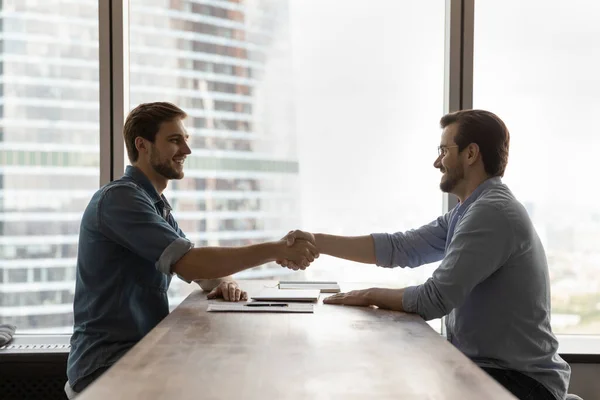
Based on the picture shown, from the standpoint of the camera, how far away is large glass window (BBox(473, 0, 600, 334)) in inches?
123

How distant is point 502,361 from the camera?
6.53 feet

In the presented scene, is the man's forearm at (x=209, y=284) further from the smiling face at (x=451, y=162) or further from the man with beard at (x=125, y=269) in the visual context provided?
the smiling face at (x=451, y=162)

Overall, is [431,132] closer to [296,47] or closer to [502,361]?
[296,47]

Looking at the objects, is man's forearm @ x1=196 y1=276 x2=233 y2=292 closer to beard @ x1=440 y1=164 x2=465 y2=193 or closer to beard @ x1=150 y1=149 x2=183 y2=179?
beard @ x1=150 y1=149 x2=183 y2=179

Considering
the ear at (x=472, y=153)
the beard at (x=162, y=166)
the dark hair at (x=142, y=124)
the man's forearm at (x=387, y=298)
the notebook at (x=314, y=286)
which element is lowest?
the notebook at (x=314, y=286)

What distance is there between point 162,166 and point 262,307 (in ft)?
2.29

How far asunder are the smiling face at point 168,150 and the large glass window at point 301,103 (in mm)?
669

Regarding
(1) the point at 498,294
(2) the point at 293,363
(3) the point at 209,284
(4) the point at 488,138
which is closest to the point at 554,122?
(4) the point at 488,138

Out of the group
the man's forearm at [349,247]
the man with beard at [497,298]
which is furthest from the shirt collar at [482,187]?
the man's forearm at [349,247]

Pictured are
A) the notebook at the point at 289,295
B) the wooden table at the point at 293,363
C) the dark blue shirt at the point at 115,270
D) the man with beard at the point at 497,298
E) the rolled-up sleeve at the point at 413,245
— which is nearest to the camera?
the wooden table at the point at 293,363

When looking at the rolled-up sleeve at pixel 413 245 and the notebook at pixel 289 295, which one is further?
the rolled-up sleeve at pixel 413 245

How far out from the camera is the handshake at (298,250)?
2.47 metres

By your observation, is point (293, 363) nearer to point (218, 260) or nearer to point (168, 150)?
point (218, 260)

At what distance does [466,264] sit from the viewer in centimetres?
198
